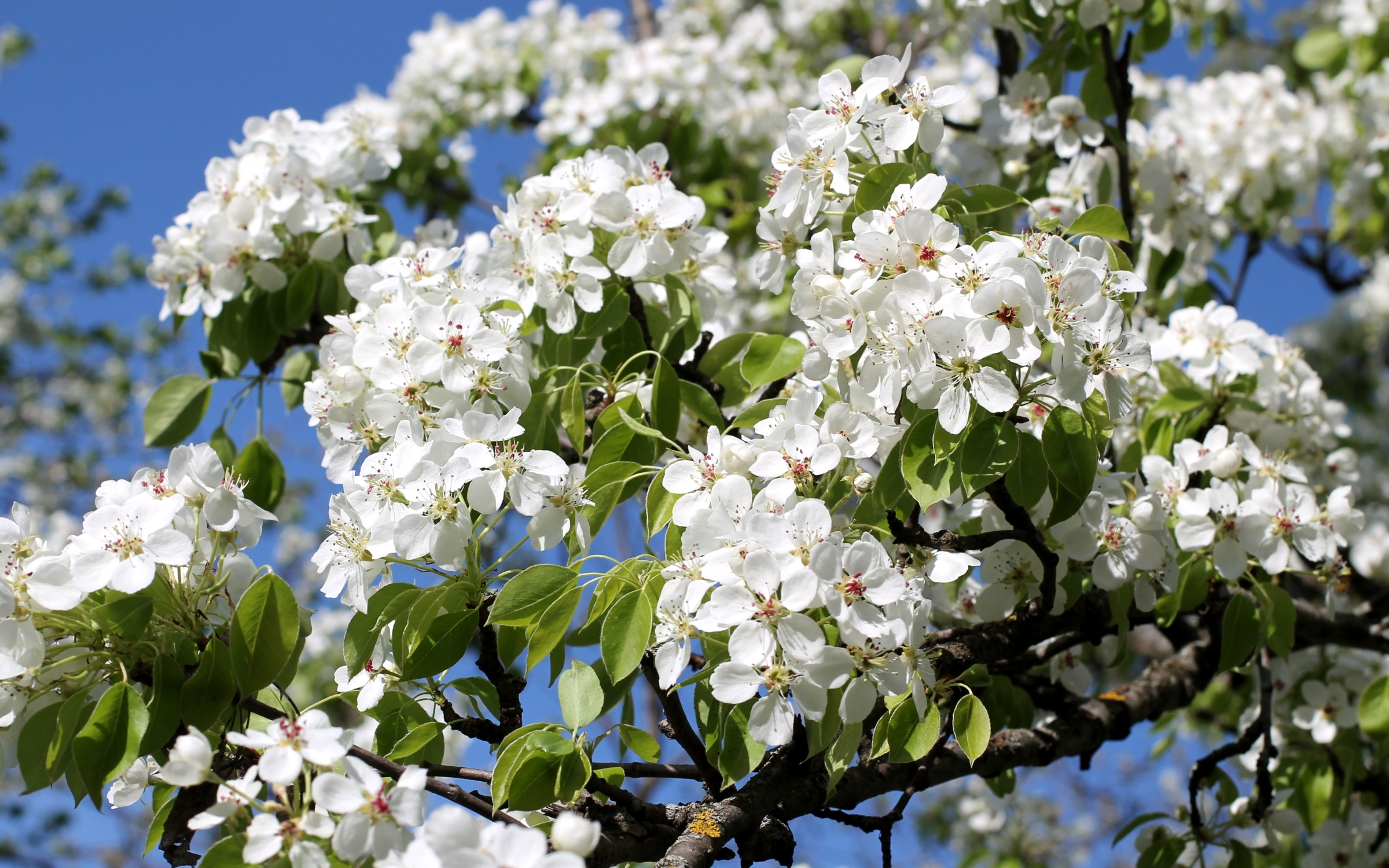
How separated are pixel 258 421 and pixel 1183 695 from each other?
→ 8.94ft

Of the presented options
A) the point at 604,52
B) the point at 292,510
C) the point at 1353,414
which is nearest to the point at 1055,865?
the point at 1353,414

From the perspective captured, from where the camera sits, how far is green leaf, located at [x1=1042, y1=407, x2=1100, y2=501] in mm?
1718

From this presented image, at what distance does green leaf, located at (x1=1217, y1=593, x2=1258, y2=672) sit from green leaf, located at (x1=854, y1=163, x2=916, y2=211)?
118 centimetres

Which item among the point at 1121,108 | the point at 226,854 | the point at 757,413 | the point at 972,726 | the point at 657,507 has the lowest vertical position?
the point at 226,854

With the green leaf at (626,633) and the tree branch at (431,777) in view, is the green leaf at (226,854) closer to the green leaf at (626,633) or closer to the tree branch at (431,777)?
the tree branch at (431,777)

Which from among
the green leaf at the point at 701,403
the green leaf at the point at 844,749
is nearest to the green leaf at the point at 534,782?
the green leaf at the point at 844,749

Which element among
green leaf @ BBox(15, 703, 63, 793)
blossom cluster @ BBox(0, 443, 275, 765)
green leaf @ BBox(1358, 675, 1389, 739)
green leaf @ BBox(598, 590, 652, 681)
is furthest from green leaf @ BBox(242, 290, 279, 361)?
green leaf @ BBox(1358, 675, 1389, 739)

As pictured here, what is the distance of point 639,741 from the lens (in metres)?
1.86

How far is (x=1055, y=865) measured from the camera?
24.2 ft

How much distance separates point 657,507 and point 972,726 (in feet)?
2.23

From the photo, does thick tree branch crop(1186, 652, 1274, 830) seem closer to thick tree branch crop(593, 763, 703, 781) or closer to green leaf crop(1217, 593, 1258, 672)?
green leaf crop(1217, 593, 1258, 672)

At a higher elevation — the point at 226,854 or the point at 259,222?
the point at 259,222

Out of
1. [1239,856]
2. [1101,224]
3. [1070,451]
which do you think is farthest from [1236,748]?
[1101,224]

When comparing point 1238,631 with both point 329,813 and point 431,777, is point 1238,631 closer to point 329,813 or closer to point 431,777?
point 431,777
